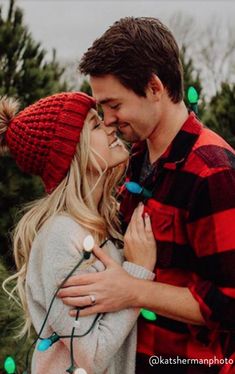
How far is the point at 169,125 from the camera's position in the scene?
2.87 metres

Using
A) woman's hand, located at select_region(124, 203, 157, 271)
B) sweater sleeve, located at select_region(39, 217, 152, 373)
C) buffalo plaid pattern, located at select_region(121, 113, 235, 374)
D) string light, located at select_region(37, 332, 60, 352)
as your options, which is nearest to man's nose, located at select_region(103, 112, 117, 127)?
buffalo plaid pattern, located at select_region(121, 113, 235, 374)

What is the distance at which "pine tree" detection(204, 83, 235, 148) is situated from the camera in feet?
19.1

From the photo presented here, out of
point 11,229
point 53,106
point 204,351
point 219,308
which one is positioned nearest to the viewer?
point 219,308

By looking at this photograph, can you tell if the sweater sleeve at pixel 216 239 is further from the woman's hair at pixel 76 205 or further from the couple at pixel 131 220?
the woman's hair at pixel 76 205

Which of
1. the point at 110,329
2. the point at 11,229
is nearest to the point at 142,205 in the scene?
the point at 110,329

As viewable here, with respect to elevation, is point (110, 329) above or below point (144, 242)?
below

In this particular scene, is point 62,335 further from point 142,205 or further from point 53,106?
point 53,106

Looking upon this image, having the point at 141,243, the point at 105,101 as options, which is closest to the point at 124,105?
the point at 105,101

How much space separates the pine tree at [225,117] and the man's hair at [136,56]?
291cm

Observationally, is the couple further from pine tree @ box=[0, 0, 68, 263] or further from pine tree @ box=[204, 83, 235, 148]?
pine tree @ box=[204, 83, 235, 148]

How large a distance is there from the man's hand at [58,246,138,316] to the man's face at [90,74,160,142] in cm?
64

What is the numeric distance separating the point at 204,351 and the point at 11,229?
255cm

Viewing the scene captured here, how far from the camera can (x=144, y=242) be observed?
2.72 meters

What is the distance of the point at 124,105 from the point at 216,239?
72cm
